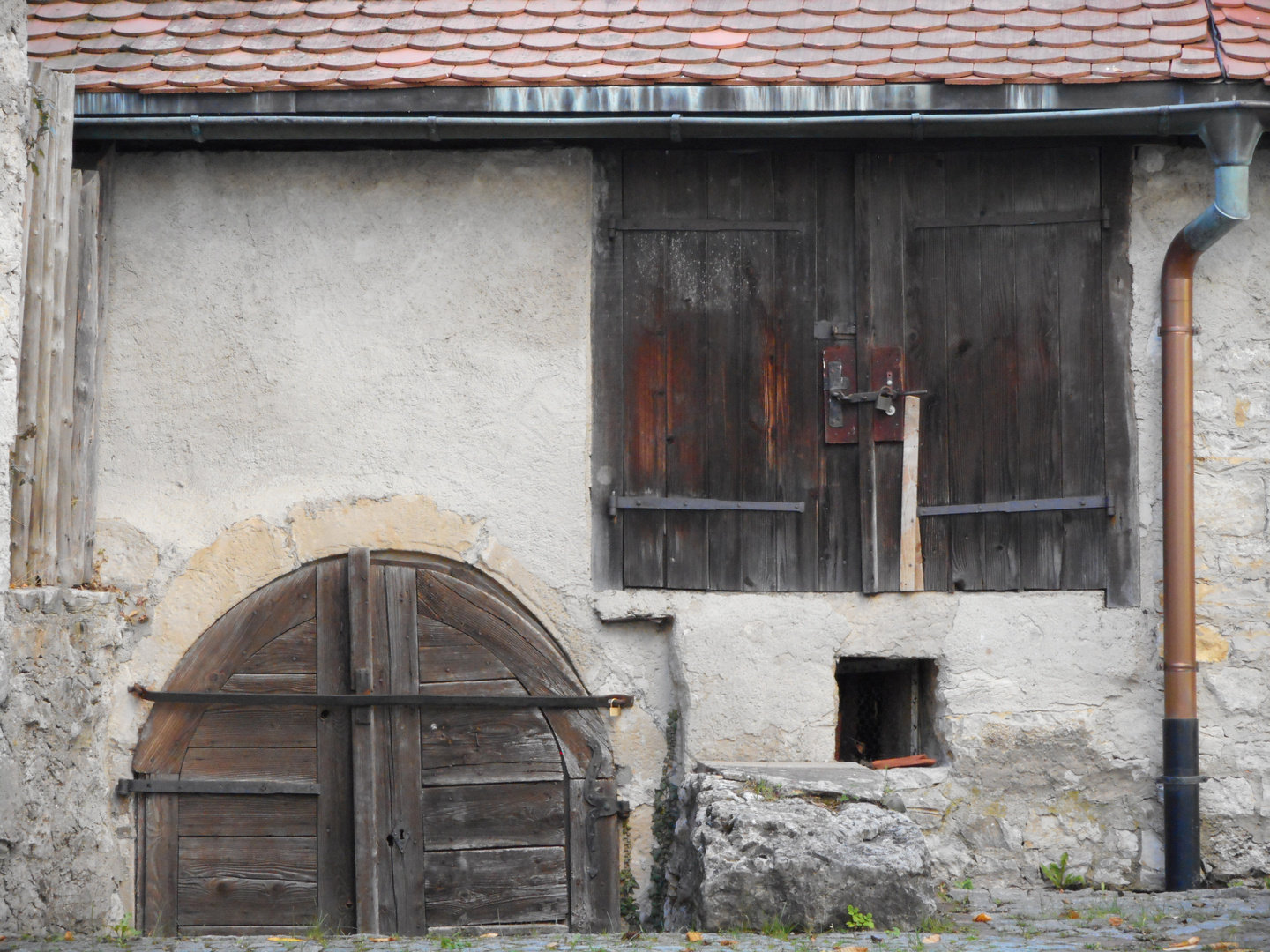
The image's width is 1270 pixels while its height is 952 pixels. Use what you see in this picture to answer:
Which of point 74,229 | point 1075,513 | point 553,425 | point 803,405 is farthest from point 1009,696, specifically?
point 74,229

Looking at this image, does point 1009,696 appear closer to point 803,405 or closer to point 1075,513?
point 1075,513

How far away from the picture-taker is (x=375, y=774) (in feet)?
17.3

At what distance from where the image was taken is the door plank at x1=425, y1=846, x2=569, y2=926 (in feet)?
17.2

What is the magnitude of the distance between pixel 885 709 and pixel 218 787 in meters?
2.83

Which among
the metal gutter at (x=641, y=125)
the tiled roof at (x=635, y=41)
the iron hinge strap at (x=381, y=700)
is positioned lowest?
the iron hinge strap at (x=381, y=700)

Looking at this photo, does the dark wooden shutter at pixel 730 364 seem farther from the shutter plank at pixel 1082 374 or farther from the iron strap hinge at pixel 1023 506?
the shutter plank at pixel 1082 374

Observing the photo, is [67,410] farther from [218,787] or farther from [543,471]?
[543,471]

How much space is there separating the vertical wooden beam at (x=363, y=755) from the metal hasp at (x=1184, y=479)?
3106mm

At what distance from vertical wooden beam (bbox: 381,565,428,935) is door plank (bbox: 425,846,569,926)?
0.22 feet

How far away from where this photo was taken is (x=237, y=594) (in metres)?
A: 5.32

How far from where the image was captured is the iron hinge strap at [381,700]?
17.3ft

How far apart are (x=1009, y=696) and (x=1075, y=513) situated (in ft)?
2.56

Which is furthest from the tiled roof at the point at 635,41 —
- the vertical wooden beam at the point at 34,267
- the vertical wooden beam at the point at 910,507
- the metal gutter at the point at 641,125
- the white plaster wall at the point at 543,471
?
the vertical wooden beam at the point at 910,507

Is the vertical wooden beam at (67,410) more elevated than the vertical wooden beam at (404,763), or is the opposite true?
the vertical wooden beam at (67,410)
